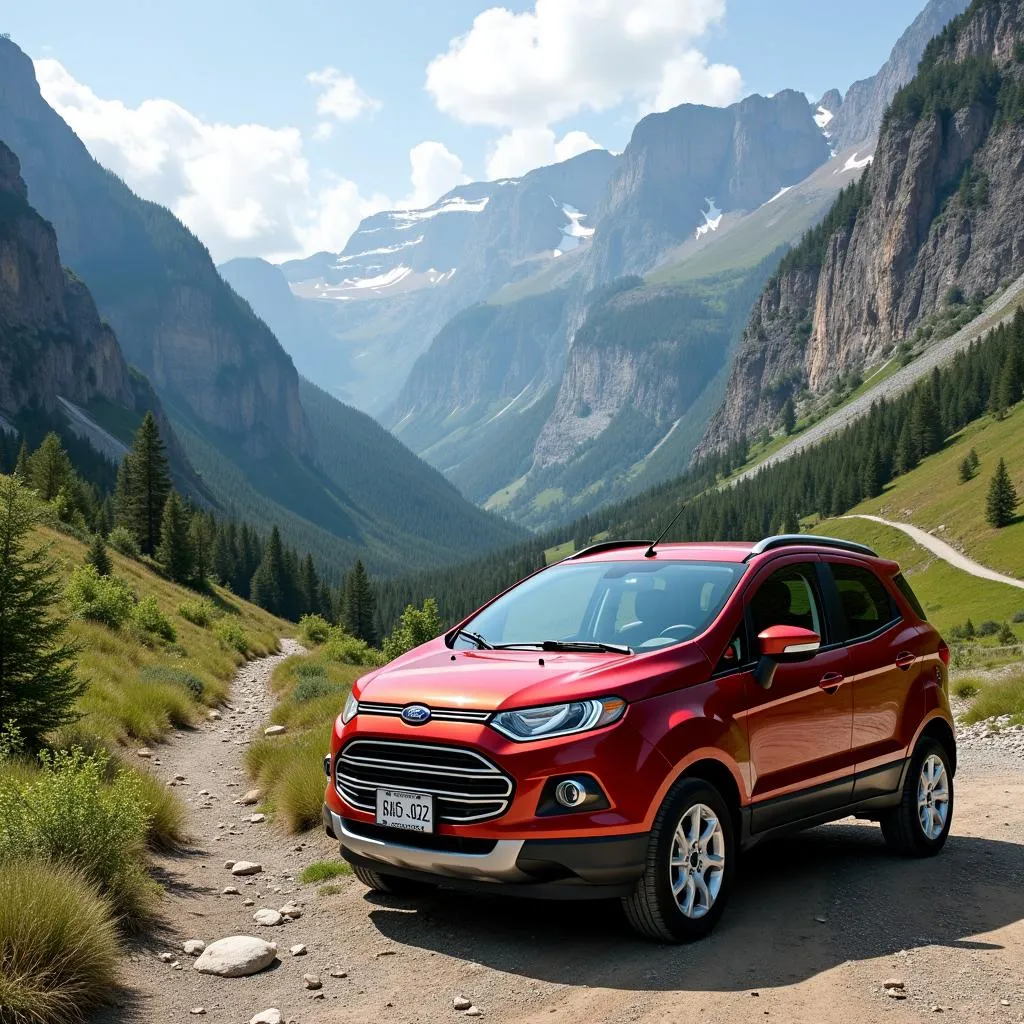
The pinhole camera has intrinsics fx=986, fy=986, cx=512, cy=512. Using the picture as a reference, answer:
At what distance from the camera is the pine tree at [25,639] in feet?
31.8

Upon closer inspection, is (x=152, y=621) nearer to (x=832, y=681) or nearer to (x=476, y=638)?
(x=476, y=638)

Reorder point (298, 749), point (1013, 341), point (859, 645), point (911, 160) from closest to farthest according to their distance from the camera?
point (859, 645) → point (298, 749) → point (1013, 341) → point (911, 160)

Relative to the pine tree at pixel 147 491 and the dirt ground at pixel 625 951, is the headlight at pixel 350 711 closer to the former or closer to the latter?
the dirt ground at pixel 625 951

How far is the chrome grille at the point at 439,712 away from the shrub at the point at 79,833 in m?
1.91

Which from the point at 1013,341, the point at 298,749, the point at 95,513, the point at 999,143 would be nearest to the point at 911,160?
the point at 999,143

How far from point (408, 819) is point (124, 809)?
234 centimetres

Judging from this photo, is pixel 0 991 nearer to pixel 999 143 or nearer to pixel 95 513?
pixel 95 513

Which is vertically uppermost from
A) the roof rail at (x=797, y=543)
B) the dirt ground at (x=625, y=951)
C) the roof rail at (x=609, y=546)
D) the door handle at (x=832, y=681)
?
the roof rail at (x=609, y=546)

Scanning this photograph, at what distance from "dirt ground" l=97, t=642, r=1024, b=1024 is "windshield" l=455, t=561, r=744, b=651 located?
186 centimetres

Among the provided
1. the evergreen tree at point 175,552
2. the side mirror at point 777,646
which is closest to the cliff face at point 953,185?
the evergreen tree at point 175,552

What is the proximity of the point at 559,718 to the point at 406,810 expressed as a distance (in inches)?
44.6

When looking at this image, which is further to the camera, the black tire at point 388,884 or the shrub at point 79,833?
the black tire at point 388,884

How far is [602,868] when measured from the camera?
18.2 feet

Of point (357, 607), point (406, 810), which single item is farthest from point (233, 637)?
point (357, 607)
